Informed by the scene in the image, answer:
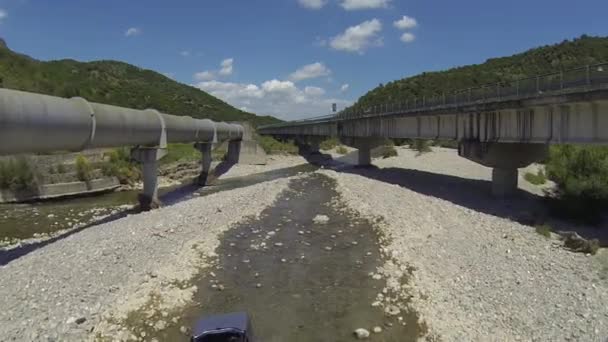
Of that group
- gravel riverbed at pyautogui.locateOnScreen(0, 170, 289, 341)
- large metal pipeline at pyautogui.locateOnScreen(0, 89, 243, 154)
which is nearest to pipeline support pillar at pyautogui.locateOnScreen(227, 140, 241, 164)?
large metal pipeline at pyautogui.locateOnScreen(0, 89, 243, 154)

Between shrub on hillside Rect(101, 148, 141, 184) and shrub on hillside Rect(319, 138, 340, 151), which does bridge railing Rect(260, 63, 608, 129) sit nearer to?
shrub on hillside Rect(101, 148, 141, 184)

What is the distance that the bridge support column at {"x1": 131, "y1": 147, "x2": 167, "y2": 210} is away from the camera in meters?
29.7

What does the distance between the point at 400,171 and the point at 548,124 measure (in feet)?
81.0

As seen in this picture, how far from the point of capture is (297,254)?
1927 centimetres

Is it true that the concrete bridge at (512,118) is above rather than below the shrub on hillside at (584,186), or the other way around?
above

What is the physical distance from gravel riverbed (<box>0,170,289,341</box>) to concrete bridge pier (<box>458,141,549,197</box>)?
18.3 meters

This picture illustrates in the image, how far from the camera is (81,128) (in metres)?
21.6

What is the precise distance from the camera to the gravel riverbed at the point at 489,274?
11.6 meters

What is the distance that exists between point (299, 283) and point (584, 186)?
19.1 m

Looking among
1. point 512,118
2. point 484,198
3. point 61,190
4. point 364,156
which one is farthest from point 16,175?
point 364,156

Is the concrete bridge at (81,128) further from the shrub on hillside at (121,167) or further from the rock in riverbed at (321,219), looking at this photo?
the rock in riverbed at (321,219)

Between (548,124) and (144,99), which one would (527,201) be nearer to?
(548,124)

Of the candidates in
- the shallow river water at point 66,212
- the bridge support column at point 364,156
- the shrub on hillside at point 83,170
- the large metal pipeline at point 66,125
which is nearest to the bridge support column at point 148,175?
the large metal pipeline at point 66,125

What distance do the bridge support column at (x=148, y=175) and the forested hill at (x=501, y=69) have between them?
8609 centimetres
